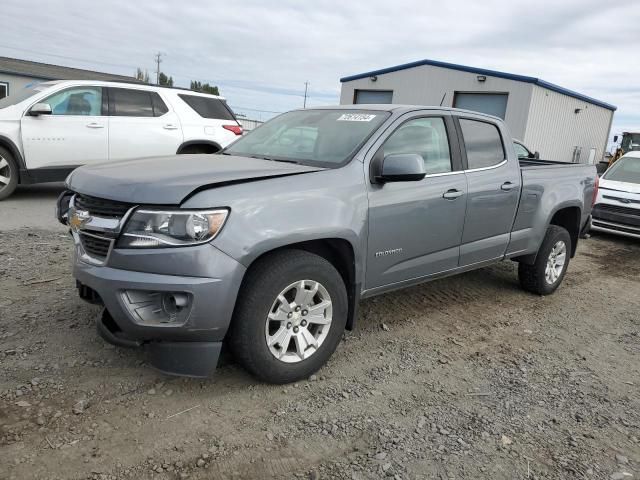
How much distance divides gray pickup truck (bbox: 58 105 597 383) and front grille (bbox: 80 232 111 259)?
10 millimetres

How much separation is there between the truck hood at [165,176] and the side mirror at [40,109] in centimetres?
511

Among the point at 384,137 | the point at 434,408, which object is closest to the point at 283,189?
the point at 384,137

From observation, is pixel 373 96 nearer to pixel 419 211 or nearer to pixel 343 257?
pixel 419 211

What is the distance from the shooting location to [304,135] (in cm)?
403

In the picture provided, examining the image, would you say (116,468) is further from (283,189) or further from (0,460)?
(283,189)

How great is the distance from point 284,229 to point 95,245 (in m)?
1.06

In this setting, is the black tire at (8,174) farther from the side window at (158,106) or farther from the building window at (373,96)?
the building window at (373,96)

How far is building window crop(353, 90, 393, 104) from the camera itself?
23.7 metres

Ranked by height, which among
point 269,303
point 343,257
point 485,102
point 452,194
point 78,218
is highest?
point 485,102

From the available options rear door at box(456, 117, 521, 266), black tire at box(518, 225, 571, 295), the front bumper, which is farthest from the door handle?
the front bumper

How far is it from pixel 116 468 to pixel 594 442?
99.3 inches

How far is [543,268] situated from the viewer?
5332 millimetres

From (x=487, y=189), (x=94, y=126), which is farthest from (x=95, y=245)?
(x=94, y=126)

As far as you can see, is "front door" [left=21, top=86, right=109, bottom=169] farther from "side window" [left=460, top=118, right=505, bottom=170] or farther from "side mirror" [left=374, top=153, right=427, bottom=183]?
"side mirror" [left=374, top=153, right=427, bottom=183]
